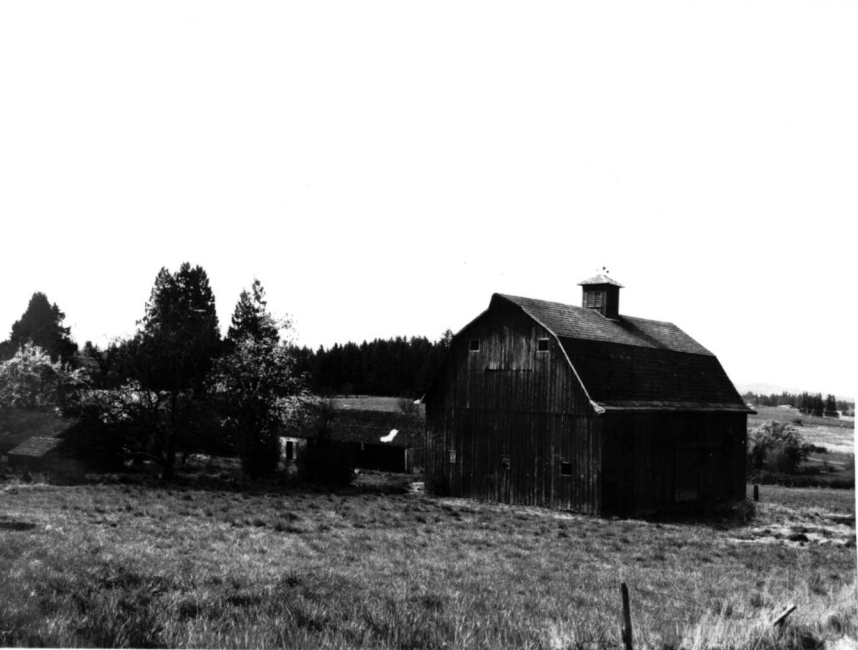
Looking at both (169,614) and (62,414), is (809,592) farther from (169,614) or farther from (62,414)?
(62,414)

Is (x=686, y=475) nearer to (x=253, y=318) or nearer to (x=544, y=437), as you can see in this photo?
(x=544, y=437)

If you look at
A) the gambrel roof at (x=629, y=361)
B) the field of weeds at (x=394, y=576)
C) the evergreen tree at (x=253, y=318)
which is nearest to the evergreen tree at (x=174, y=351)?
the evergreen tree at (x=253, y=318)

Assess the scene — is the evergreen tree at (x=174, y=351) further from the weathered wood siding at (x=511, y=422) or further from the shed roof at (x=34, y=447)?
the weathered wood siding at (x=511, y=422)

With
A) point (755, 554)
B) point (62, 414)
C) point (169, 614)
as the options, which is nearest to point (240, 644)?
point (169, 614)

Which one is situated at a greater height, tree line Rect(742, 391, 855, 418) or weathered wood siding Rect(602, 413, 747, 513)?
tree line Rect(742, 391, 855, 418)

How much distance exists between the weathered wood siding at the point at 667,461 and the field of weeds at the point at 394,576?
2670 mm

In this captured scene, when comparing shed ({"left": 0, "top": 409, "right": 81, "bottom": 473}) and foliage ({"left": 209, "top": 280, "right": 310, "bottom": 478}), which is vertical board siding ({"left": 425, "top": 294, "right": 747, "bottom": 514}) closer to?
foliage ({"left": 209, "top": 280, "right": 310, "bottom": 478})

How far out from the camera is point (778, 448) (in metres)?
18.4

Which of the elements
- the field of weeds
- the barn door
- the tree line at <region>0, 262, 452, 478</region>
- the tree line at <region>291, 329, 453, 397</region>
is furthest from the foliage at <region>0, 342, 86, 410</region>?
the barn door

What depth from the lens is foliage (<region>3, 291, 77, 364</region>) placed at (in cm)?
1006

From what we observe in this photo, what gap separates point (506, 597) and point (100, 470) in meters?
18.3

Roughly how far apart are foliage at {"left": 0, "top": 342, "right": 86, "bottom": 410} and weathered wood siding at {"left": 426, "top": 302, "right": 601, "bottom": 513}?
11662 mm

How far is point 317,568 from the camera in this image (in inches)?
420

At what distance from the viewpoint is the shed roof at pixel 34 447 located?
1803 cm
